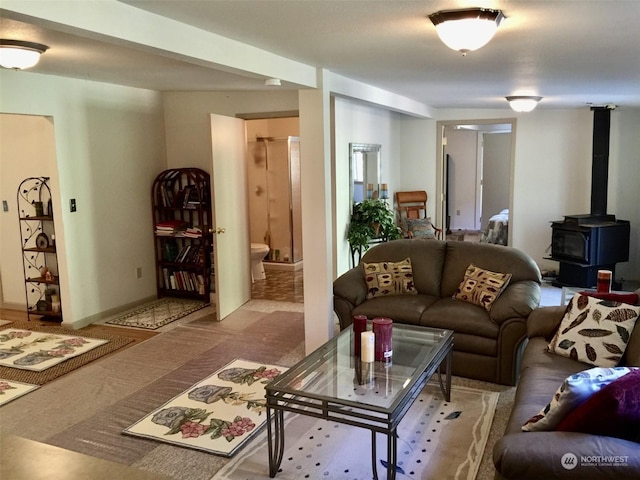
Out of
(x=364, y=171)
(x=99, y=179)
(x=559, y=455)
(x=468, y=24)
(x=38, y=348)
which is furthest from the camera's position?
(x=364, y=171)

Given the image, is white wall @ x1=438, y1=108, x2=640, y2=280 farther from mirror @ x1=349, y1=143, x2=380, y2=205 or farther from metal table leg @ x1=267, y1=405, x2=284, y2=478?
metal table leg @ x1=267, y1=405, x2=284, y2=478

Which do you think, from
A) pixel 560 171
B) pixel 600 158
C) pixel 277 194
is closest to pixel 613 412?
pixel 600 158

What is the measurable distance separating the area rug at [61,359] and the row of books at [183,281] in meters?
1.25

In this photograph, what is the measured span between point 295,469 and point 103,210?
368 cm

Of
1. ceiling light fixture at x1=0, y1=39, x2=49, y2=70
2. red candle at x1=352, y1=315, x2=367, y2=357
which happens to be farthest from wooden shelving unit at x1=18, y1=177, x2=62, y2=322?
red candle at x1=352, y1=315, x2=367, y2=357

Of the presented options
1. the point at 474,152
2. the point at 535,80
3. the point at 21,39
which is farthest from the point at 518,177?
the point at 21,39

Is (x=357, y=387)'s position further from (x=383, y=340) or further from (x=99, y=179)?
(x=99, y=179)

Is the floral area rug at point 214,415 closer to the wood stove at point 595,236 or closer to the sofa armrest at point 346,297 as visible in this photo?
the sofa armrest at point 346,297

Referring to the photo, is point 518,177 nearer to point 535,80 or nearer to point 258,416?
point 535,80

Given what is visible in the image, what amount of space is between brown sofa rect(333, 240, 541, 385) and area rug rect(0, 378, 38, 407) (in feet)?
7.39

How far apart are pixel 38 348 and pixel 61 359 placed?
1.32 feet

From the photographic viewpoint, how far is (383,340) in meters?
2.94

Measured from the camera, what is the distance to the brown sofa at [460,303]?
3531 millimetres

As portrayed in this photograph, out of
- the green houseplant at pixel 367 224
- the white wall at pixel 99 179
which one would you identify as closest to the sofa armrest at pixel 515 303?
the green houseplant at pixel 367 224
